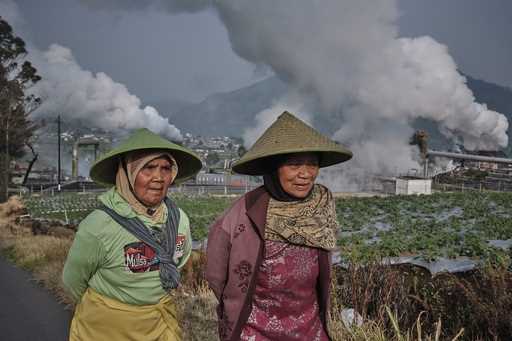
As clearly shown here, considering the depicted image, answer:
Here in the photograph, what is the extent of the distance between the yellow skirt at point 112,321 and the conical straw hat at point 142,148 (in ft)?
2.14

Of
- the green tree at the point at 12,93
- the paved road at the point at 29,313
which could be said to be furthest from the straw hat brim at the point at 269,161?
the green tree at the point at 12,93

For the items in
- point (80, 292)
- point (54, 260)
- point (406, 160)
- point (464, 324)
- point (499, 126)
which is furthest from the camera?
point (499, 126)

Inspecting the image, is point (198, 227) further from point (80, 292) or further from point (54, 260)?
point (80, 292)

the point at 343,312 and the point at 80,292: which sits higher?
the point at 80,292

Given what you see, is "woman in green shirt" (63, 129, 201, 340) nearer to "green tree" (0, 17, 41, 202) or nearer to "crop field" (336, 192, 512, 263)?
"crop field" (336, 192, 512, 263)

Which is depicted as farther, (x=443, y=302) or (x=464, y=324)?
(x=443, y=302)

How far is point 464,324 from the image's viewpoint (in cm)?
369

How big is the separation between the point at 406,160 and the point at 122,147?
140 ft

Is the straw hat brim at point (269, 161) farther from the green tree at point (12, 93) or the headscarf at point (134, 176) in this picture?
the green tree at point (12, 93)

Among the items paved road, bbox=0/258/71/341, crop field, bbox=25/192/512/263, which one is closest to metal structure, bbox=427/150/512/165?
crop field, bbox=25/192/512/263

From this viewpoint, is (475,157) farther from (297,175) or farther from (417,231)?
(297,175)

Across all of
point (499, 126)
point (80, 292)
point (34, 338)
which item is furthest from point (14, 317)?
point (499, 126)

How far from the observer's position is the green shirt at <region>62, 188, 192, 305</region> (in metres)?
2.11

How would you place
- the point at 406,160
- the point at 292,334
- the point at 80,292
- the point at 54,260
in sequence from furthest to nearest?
the point at 406,160
the point at 54,260
the point at 80,292
the point at 292,334
